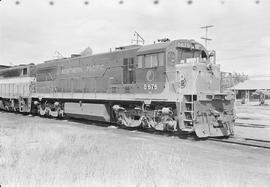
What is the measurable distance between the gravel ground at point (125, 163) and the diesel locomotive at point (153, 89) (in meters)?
1.44

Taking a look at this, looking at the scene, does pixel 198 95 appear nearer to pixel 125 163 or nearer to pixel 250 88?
pixel 125 163

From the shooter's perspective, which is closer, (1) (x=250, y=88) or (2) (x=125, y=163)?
(2) (x=125, y=163)

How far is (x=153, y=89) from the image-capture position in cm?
1397

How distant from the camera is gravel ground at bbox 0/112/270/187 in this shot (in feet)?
20.0

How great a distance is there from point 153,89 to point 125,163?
6.46 meters

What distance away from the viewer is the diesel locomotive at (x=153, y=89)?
42.2 ft

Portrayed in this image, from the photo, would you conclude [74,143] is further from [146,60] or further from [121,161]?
[146,60]

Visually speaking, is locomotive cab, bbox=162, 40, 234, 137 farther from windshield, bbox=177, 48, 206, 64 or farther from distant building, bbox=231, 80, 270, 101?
distant building, bbox=231, 80, 270, 101

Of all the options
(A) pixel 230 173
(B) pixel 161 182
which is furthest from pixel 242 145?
(B) pixel 161 182

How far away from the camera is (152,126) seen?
14055 mm

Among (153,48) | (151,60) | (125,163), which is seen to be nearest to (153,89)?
(151,60)

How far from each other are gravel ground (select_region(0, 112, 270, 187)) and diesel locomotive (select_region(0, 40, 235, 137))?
4.74 feet

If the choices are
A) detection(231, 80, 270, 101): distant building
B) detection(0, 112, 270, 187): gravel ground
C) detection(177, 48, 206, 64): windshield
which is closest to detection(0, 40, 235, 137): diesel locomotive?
detection(177, 48, 206, 64): windshield

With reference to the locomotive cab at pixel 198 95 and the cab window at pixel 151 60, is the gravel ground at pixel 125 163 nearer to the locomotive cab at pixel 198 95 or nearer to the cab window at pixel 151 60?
the locomotive cab at pixel 198 95
